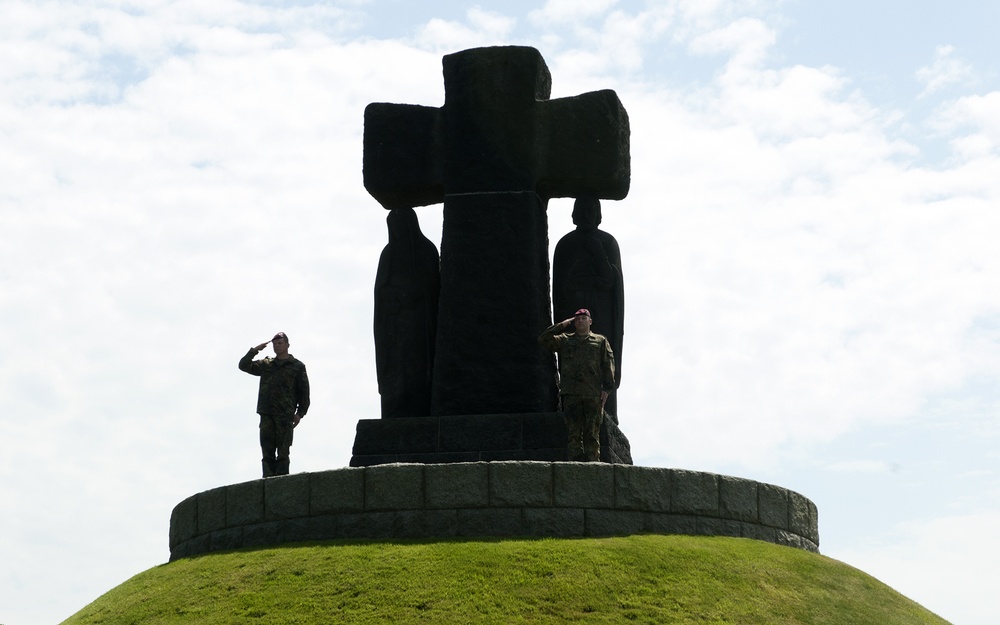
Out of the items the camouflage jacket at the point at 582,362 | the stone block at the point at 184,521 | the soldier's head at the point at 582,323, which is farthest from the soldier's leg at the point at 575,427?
the stone block at the point at 184,521

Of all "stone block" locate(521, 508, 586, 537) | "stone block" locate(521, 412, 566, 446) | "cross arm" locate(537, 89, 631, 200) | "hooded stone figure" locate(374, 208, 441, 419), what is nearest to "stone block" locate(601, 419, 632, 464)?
"stone block" locate(521, 412, 566, 446)

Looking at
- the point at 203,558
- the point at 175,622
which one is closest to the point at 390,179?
the point at 203,558

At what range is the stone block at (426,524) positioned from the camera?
1234 cm

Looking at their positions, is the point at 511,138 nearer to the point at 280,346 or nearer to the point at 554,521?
the point at 280,346

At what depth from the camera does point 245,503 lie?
13.2 meters

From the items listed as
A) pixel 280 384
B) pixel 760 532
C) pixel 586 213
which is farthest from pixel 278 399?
pixel 760 532

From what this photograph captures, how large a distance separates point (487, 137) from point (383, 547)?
5.11m

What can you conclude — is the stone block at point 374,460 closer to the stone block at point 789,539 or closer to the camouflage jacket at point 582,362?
the camouflage jacket at point 582,362

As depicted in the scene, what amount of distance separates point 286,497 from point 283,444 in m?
1.74

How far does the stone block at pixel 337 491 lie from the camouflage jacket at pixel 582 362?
2.08m

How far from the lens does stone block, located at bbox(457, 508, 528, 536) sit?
40.4 ft

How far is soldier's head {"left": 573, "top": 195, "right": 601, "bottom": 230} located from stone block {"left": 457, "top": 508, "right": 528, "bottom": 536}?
4220 millimetres

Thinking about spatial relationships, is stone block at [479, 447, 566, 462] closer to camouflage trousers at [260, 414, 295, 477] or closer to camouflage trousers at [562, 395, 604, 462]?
camouflage trousers at [562, 395, 604, 462]

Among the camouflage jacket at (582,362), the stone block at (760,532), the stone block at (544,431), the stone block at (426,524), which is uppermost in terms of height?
the camouflage jacket at (582,362)
